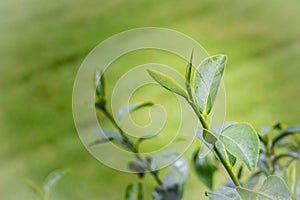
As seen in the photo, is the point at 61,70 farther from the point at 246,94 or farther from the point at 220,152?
the point at 220,152

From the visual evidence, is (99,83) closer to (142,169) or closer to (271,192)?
(142,169)

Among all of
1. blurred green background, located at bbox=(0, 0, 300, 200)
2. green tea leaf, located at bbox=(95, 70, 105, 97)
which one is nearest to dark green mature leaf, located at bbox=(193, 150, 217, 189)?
green tea leaf, located at bbox=(95, 70, 105, 97)

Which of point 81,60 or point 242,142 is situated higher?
point 242,142

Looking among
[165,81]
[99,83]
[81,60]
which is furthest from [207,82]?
[81,60]

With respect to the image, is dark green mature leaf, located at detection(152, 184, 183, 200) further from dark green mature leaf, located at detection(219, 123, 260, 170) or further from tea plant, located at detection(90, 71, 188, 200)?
dark green mature leaf, located at detection(219, 123, 260, 170)

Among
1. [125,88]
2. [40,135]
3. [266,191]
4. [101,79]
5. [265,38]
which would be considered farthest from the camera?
[265,38]

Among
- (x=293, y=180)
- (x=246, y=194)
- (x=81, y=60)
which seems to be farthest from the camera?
(x=81, y=60)

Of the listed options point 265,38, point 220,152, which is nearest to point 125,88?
point 265,38

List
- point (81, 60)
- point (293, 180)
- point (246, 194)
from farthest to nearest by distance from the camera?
point (81, 60)
point (293, 180)
point (246, 194)
